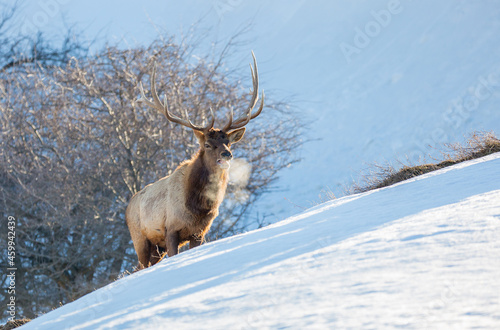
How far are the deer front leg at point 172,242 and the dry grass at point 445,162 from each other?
2.67 metres

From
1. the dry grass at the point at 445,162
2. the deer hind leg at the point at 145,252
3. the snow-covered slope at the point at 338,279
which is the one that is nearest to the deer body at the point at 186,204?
the deer hind leg at the point at 145,252

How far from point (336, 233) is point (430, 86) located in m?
23.7

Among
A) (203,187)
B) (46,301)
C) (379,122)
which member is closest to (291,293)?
(203,187)

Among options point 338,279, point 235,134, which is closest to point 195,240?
point 235,134

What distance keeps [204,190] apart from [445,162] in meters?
3.33

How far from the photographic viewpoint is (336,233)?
4.40 meters

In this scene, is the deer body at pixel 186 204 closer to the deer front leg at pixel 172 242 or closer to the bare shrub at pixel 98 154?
the deer front leg at pixel 172 242

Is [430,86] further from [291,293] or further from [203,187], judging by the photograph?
[291,293]

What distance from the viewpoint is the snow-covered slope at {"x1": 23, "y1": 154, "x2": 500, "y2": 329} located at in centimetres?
285

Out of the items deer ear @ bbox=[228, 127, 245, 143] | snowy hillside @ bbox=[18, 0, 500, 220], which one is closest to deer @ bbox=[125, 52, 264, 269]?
deer ear @ bbox=[228, 127, 245, 143]

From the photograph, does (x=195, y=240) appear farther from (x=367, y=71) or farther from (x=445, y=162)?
(x=367, y=71)

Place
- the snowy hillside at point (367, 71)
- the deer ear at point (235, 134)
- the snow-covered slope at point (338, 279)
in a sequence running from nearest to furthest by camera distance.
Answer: the snow-covered slope at point (338, 279)
the deer ear at point (235, 134)
the snowy hillside at point (367, 71)

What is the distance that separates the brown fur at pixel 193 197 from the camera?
7738 millimetres

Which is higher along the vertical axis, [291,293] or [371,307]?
[291,293]
